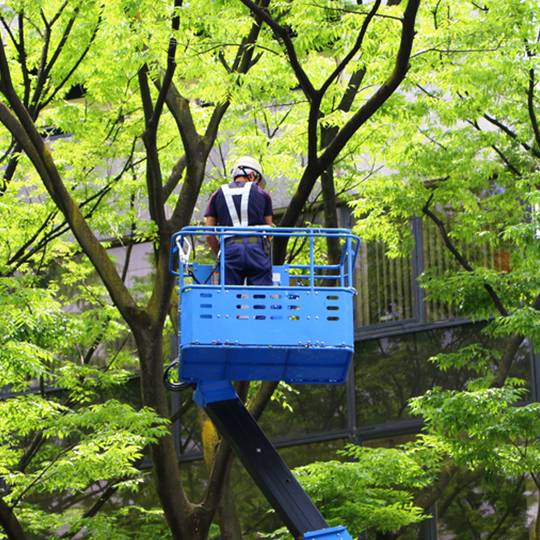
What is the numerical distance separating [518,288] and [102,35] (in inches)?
236

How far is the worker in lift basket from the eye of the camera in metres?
10.9

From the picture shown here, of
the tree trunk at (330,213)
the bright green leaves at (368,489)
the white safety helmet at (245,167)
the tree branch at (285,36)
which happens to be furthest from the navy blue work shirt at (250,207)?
the bright green leaves at (368,489)

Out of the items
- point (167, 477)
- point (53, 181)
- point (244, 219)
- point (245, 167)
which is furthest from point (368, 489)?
point (245, 167)

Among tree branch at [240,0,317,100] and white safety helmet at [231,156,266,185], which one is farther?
tree branch at [240,0,317,100]

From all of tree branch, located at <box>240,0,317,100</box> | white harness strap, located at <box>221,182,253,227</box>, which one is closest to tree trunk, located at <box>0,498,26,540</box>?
white harness strap, located at <box>221,182,253,227</box>

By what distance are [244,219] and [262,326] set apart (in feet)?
4.06

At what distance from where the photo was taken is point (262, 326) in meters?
10.3

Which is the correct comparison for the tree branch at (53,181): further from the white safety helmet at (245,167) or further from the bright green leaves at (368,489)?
the white safety helmet at (245,167)

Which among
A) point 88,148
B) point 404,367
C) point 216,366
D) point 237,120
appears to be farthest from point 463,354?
point 216,366

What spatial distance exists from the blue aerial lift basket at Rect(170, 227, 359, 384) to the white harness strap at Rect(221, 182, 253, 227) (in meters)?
0.36

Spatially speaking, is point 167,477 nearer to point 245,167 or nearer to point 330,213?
point 330,213

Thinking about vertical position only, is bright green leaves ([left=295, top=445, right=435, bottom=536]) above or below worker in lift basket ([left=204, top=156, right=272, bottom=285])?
below

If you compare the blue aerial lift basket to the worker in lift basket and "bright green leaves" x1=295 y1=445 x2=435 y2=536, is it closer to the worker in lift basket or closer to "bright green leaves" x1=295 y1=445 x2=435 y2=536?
the worker in lift basket

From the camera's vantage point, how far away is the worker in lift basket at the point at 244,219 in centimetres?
1085
